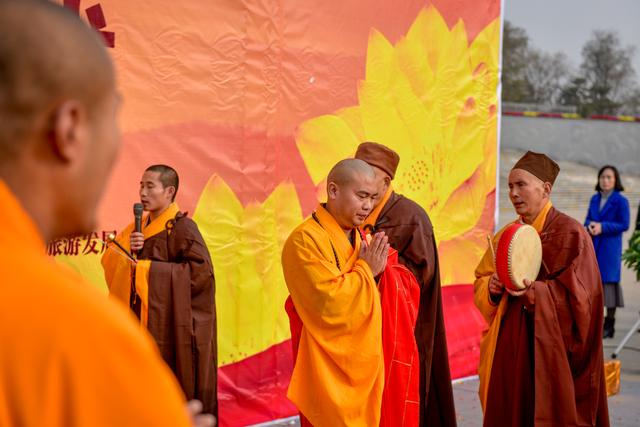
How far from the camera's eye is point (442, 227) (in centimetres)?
697

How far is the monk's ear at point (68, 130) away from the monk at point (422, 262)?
4021 mm

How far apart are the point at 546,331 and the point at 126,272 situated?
214cm

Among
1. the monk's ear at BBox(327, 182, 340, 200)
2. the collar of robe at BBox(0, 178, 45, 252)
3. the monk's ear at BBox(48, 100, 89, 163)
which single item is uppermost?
the monk's ear at BBox(48, 100, 89, 163)

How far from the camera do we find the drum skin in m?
4.53

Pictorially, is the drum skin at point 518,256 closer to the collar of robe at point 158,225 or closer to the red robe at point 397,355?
the red robe at point 397,355

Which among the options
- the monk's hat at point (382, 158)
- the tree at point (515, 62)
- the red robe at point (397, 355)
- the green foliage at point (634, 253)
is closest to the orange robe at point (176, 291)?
the red robe at point (397, 355)

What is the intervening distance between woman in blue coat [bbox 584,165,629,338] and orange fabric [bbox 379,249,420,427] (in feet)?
15.2

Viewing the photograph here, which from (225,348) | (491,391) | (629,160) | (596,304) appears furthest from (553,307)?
(629,160)

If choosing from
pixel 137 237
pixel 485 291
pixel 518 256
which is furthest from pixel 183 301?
pixel 518 256

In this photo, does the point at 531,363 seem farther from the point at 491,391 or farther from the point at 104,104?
the point at 104,104

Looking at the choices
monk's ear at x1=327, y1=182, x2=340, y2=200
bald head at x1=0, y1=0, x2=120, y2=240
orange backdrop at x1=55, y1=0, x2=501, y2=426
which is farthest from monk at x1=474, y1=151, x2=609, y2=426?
bald head at x1=0, y1=0, x2=120, y2=240

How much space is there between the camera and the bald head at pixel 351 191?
4.12 m

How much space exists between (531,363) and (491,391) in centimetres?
28

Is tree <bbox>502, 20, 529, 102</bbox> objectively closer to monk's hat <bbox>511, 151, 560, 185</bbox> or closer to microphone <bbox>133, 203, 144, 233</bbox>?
monk's hat <bbox>511, 151, 560, 185</bbox>
